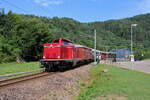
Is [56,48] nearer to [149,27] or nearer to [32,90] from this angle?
[32,90]

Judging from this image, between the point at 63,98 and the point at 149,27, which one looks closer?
the point at 63,98

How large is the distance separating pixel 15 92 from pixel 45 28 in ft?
157

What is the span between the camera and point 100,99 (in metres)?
9.08

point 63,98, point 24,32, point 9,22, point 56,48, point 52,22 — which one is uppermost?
point 52,22

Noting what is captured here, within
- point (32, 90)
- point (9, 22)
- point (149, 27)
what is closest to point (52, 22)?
point (9, 22)

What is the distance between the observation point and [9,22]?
56.9 m

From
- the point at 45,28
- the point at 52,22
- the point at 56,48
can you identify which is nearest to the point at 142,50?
the point at 52,22

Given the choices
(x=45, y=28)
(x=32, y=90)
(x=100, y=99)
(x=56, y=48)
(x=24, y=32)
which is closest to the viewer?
(x=100, y=99)

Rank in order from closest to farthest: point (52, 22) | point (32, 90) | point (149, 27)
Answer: point (32, 90) → point (52, 22) → point (149, 27)

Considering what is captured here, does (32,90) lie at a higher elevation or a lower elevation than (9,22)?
lower

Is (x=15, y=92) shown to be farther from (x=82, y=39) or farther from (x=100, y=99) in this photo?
(x=82, y=39)

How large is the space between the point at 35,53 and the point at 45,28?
838 centimetres

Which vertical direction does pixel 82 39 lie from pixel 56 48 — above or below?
above

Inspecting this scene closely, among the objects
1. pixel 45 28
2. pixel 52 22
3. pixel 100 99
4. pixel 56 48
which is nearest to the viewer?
pixel 100 99
